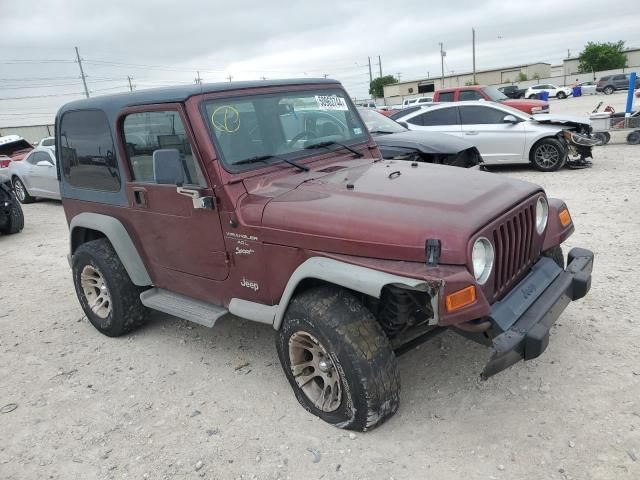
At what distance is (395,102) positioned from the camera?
57156 mm

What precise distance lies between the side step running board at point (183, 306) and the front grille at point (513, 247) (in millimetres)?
1841

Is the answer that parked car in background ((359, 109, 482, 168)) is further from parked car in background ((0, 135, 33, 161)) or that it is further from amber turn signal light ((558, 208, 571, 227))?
parked car in background ((0, 135, 33, 161))

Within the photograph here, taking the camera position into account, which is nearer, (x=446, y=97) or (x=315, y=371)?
(x=315, y=371)

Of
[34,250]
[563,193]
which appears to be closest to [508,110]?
[563,193]

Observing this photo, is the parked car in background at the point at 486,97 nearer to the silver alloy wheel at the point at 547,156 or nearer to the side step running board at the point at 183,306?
the silver alloy wheel at the point at 547,156

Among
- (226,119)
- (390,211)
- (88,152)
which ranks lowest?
(390,211)

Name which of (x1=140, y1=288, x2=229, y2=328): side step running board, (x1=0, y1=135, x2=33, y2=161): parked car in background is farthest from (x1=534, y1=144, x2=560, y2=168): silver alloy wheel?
(x1=0, y1=135, x2=33, y2=161): parked car in background

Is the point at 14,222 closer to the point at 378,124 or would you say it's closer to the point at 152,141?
the point at 378,124

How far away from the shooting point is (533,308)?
9.45 feet

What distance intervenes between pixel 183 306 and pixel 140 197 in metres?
0.89

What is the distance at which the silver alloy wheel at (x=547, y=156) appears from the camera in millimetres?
10062

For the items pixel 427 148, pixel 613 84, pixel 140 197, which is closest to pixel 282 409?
pixel 140 197

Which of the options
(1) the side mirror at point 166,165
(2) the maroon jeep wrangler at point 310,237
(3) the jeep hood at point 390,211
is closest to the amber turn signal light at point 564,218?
(2) the maroon jeep wrangler at point 310,237

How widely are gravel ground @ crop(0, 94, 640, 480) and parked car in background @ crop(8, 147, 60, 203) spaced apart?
24.6 ft
